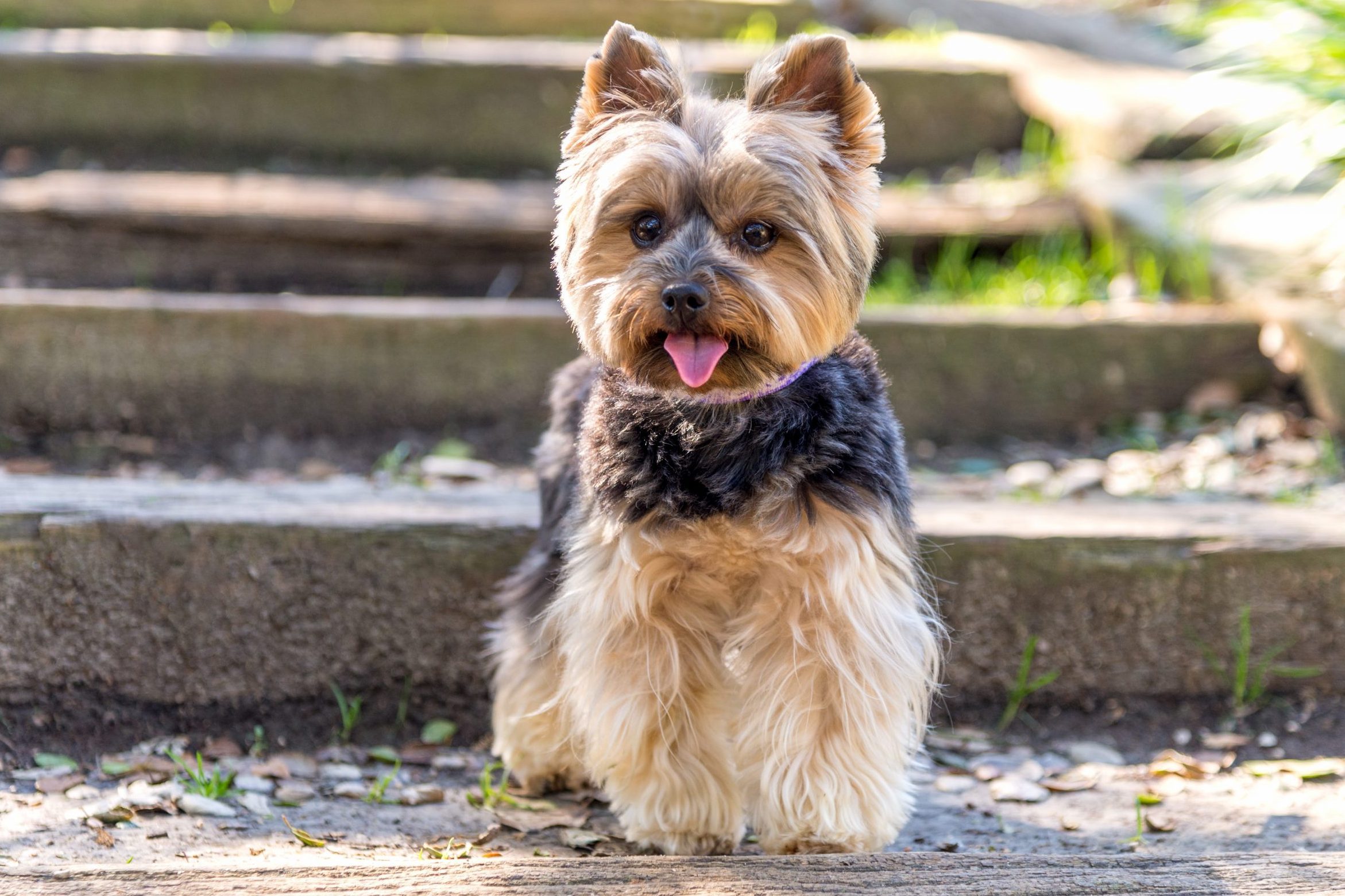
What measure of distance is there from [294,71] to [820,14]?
10.8ft

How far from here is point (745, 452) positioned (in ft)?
8.45

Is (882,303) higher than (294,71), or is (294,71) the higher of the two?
(294,71)

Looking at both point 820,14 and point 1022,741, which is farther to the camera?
point 820,14

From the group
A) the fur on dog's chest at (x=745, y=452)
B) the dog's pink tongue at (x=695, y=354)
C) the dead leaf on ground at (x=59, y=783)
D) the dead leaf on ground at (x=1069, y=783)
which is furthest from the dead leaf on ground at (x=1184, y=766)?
the dead leaf on ground at (x=59, y=783)

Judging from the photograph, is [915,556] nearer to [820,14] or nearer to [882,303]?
[882,303]

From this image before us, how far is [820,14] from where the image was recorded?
7492 millimetres

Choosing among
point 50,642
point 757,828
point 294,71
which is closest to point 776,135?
point 757,828

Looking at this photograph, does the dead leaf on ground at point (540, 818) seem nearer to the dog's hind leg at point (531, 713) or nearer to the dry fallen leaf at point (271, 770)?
the dog's hind leg at point (531, 713)

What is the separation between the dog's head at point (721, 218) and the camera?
248cm

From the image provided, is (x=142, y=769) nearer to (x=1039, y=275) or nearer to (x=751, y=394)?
(x=751, y=394)

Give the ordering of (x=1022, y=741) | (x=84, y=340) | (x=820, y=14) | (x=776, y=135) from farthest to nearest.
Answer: (x=820, y=14), (x=84, y=340), (x=1022, y=741), (x=776, y=135)

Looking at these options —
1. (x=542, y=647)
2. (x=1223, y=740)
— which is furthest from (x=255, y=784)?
(x=1223, y=740)

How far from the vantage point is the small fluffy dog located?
8.29ft

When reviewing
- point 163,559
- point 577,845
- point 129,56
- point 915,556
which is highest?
point 129,56
